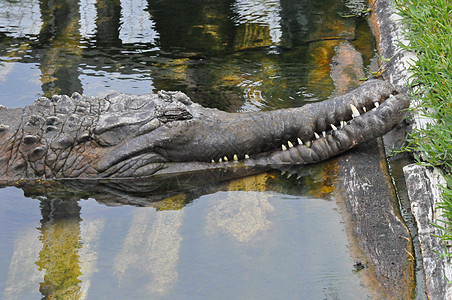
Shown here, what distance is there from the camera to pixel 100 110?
4.41m

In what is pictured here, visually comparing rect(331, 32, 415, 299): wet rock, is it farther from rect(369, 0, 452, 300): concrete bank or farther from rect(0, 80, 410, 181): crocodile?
rect(0, 80, 410, 181): crocodile

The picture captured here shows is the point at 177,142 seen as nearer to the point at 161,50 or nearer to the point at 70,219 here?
the point at 70,219

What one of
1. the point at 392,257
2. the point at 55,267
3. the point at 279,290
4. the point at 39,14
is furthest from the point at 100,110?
the point at 39,14

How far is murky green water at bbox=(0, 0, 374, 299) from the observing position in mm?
3107

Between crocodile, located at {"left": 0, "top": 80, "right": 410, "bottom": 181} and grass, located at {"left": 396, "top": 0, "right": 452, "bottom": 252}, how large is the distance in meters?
0.26

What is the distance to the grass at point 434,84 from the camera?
3652mm

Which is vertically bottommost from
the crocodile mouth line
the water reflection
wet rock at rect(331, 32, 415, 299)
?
wet rock at rect(331, 32, 415, 299)

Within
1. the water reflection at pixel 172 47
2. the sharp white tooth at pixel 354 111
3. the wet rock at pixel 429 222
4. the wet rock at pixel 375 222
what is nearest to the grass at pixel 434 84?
the wet rock at pixel 429 222

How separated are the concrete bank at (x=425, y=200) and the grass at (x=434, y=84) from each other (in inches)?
2.4

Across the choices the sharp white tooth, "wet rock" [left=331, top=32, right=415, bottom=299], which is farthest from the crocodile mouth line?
"wet rock" [left=331, top=32, right=415, bottom=299]

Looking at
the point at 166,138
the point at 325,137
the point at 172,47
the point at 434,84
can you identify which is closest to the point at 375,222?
the point at 325,137

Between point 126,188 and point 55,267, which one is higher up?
point 126,188

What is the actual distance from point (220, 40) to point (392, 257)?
161 inches

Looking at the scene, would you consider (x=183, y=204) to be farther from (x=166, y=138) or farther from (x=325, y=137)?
(x=325, y=137)
